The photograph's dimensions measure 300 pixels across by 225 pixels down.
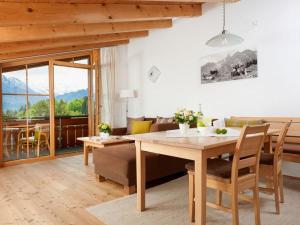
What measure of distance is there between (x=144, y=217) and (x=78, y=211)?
75 cm

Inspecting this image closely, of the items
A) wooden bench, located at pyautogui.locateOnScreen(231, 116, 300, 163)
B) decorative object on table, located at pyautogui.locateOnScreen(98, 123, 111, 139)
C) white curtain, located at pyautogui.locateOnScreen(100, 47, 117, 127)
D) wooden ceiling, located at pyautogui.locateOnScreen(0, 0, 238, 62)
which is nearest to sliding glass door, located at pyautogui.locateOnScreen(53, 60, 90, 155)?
white curtain, located at pyautogui.locateOnScreen(100, 47, 117, 127)

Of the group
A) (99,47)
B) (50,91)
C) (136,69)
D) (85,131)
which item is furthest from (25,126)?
Answer: (136,69)

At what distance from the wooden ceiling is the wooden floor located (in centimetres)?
202

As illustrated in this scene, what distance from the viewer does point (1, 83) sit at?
4.54 m

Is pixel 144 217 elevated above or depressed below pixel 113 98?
below

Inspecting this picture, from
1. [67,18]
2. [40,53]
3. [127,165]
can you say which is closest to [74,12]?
[67,18]

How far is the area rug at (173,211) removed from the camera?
7.45 ft

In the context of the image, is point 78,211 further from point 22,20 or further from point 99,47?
point 99,47

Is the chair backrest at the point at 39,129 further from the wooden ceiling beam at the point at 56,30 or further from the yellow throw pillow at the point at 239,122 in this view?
the yellow throw pillow at the point at 239,122

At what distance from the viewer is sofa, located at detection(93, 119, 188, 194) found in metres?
3.03

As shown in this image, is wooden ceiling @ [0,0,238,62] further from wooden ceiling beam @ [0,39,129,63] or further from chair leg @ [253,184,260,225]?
chair leg @ [253,184,260,225]

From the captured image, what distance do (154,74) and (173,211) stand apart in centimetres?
385

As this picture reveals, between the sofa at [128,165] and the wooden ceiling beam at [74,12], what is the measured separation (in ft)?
5.70

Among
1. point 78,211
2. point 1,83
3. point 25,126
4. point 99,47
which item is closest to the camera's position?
point 78,211
